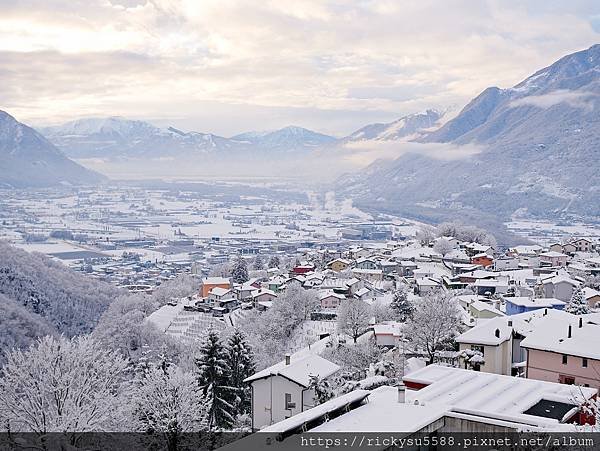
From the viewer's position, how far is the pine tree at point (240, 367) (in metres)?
19.7

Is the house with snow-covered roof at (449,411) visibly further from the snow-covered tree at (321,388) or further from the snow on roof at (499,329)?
the snow on roof at (499,329)

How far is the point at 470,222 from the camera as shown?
124438mm

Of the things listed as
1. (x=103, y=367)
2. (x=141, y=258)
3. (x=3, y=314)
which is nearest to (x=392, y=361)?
(x=103, y=367)

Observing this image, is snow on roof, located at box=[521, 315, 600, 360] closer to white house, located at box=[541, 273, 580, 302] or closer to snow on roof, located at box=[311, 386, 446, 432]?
snow on roof, located at box=[311, 386, 446, 432]

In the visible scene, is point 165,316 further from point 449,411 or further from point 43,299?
point 449,411

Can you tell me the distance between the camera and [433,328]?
20906 mm

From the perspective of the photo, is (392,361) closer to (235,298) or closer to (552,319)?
(552,319)

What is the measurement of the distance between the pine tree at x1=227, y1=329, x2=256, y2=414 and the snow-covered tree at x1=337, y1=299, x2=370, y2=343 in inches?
258

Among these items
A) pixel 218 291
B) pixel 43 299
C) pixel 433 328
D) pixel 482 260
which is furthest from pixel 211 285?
pixel 433 328

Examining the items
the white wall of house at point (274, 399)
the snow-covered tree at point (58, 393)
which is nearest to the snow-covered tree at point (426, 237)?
the white wall of house at point (274, 399)

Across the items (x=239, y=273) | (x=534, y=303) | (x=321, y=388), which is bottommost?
(x=239, y=273)

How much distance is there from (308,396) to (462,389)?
634 centimetres

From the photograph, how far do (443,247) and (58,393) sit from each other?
48.1 metres

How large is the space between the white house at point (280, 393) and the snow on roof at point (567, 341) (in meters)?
5.16
